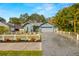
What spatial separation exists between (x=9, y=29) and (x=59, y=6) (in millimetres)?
953

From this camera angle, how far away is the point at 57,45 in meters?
9.40

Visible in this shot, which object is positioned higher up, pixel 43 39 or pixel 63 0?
pixel 63 0

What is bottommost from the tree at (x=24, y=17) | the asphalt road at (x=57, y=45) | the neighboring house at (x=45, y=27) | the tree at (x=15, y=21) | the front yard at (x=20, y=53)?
the front yard at (x=20, y=53)

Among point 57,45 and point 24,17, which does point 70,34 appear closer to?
point 57,45

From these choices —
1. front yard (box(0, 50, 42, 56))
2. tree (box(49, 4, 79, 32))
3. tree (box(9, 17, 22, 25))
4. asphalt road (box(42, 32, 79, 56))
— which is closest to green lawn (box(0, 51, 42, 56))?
front yard (box(0, 50, 42, 56))

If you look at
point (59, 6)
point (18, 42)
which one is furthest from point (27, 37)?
point (59, 6)

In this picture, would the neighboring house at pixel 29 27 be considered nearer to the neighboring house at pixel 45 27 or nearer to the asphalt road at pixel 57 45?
the neighboring house at pixel 45 27

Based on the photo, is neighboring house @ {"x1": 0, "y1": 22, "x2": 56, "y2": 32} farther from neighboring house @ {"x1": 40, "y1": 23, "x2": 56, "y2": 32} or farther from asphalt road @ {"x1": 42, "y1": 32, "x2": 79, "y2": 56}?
asphalt road @ {"x1": 42, "y1": 32, "x2": 79, "y2": 56}

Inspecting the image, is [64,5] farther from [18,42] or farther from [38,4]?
[18,42]

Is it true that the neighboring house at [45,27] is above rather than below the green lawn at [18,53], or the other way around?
above

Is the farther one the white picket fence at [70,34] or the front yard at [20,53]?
the white picket fence at [70,34]

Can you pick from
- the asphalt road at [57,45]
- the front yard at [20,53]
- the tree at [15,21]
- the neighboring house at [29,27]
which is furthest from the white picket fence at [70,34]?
the tree at [15,21]

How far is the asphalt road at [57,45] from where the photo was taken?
9.30 m

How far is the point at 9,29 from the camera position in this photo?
9375 millimetres
